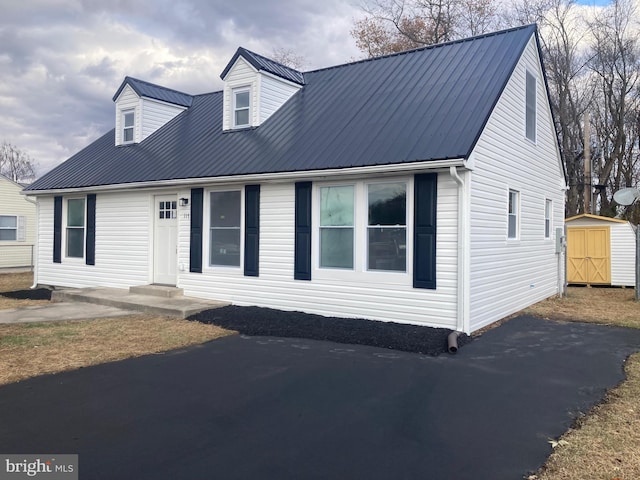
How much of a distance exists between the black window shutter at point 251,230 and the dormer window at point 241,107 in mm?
2704

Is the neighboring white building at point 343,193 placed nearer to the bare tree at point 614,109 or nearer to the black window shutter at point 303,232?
the black window shutter at point 303,232

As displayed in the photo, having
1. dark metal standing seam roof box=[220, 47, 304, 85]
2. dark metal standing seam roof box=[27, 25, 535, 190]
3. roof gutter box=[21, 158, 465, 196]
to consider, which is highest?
dark metal standing seam roof box=[220, 47, 304, 85]

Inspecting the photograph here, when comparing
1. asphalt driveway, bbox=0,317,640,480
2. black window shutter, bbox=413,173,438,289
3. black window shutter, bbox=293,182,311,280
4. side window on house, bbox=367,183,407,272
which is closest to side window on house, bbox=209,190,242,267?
black window shutter, bbox=293,182,311,280

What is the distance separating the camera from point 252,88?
1206cm

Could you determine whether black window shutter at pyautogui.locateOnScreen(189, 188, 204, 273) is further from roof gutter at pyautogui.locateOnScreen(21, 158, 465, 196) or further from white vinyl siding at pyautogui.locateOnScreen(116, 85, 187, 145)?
white vinyl siding at pyautogui.locateOnScreen(116, 85, 187, 145)

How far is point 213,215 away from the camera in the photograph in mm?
10969

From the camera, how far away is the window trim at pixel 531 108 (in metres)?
11.1

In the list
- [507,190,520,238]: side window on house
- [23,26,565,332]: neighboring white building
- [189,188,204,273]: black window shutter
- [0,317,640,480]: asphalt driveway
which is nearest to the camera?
[0,317,640,480]: asphalt driveway

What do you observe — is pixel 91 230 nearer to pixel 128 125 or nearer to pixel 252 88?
pixel 128 125

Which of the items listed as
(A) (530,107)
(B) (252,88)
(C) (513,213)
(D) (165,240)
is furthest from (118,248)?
(A) (530,107)

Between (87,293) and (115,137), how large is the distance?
5737mm

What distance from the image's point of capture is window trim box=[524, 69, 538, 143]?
11141 millimetres

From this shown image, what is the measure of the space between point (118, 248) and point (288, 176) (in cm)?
567

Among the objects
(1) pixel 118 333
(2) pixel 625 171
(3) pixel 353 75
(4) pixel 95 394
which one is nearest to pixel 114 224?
(1) pixel 118 333
